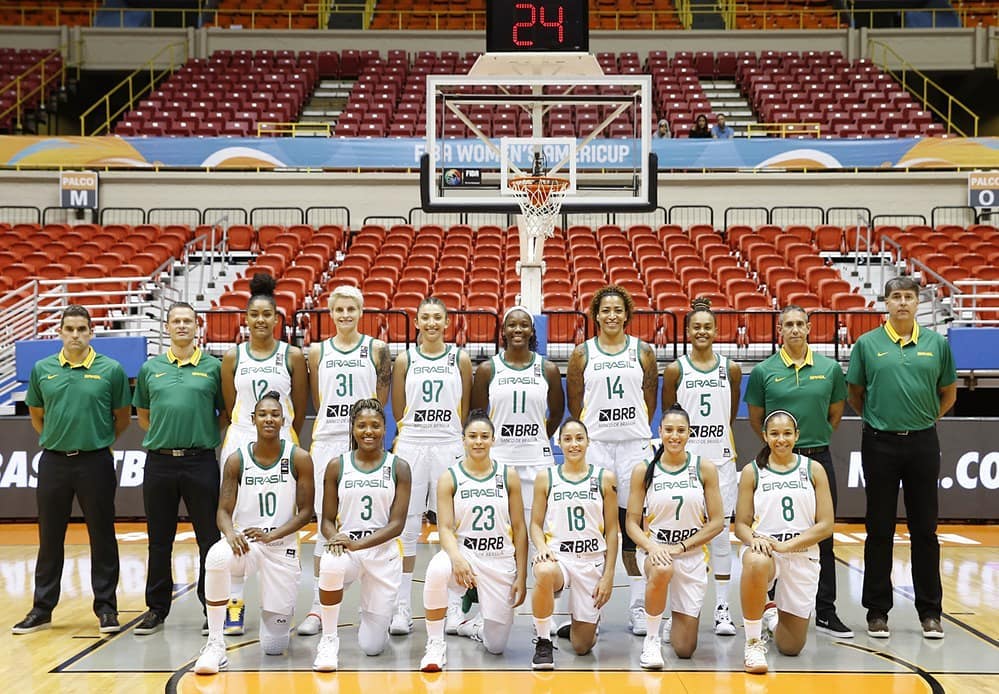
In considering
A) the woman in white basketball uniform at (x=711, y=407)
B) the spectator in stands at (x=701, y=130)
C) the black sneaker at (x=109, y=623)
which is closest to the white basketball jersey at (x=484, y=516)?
the woman in white basketball uniform at (x=711, y=407)

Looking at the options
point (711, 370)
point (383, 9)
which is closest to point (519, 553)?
point (711, 370)

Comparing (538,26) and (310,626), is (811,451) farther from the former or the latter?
(538,26)

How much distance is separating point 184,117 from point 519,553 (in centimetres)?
1711

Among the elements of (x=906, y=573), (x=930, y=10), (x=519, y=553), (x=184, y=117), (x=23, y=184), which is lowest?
(x=906, y=573)

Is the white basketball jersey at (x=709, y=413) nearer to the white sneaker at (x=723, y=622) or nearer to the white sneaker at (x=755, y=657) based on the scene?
the white sneaker at (x=723, y=622)

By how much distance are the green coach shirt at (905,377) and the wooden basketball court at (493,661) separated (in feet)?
4.14

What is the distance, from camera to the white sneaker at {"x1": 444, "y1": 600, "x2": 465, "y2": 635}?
6266mm

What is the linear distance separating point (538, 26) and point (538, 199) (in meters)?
1.58

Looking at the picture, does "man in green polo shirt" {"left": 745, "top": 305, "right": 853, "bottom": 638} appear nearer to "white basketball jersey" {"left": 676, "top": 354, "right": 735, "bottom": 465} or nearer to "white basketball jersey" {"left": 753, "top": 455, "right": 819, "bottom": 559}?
"white basketball jersey" {"left": 676, "top": 354, "right": 735, "bottom": 465}

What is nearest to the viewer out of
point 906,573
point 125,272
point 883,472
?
point 883,472

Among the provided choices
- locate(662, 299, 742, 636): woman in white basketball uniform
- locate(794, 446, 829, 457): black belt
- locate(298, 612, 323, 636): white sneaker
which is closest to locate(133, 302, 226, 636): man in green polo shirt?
locate(298, 612, 323, 636): white sneaker

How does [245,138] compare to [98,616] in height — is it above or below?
above

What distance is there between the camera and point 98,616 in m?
6.50

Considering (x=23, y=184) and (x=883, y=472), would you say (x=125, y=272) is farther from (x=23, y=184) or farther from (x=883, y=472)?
(x=883, y=472)
